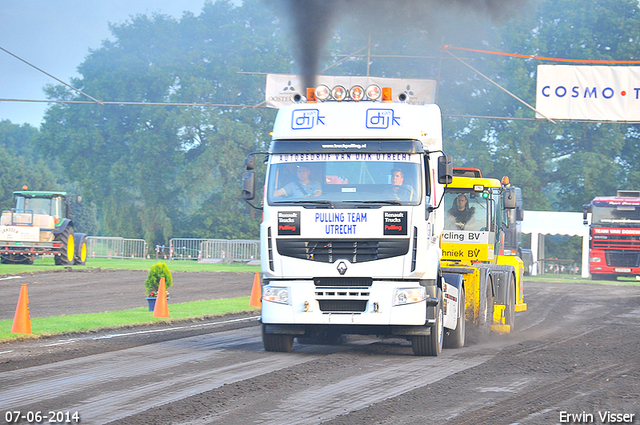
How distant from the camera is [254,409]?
757cm

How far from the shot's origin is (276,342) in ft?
38.7

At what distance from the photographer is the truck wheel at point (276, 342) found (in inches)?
463

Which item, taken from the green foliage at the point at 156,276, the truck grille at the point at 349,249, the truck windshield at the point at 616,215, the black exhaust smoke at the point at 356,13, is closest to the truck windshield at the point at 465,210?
the truck grille at the point at 349,249

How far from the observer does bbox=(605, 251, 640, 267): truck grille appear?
40.9 meters

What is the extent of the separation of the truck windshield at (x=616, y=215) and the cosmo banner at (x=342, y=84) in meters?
13.3

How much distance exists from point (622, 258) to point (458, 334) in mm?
31260

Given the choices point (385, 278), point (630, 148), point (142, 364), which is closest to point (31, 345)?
point (142, 364)

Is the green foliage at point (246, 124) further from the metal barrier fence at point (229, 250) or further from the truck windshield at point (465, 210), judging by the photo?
the truck windshield at point (465, 210)

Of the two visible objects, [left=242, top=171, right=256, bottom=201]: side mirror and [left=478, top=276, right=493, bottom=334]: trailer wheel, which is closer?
[left=242, top=171, right=256, bottom=201]: side mirror

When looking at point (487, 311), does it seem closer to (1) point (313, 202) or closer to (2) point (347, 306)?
(2) point (347, 306)

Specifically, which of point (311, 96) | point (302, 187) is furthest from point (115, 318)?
point (311, 96)

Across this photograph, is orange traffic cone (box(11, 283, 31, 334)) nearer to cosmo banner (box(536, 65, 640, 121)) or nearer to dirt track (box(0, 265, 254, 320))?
dirt track (box(0, 265, 254, 320))

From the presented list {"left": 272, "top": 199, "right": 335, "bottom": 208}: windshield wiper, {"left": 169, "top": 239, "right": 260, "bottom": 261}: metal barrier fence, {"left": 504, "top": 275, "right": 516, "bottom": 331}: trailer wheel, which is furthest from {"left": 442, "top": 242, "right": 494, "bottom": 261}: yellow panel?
{"left": 169, "top": 239, "right": 260, "bottom": 261}: metal barrier fence

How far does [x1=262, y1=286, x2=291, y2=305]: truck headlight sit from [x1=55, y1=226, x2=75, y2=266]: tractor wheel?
25.7m
